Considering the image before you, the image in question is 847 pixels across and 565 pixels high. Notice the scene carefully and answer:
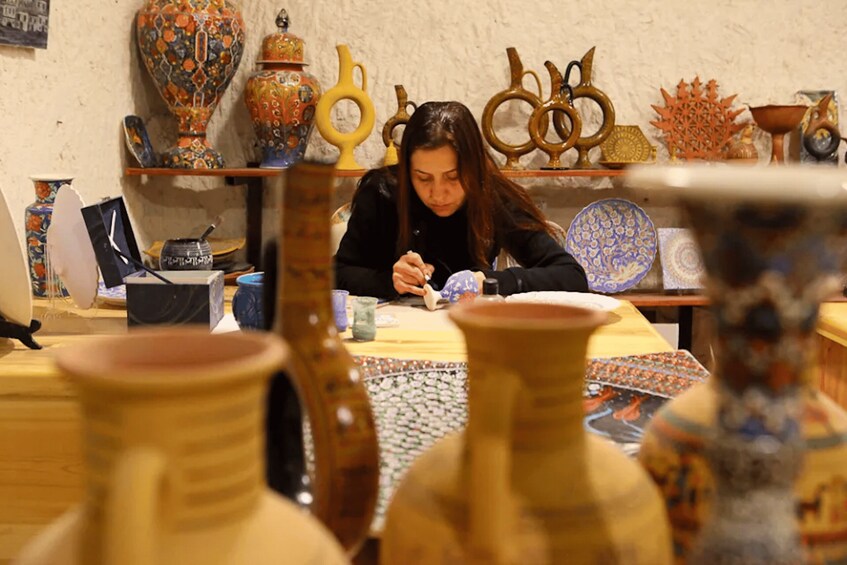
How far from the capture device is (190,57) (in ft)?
10.3

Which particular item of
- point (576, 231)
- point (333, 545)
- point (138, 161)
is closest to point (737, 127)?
point (576, 231)

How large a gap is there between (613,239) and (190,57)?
1.87 meters

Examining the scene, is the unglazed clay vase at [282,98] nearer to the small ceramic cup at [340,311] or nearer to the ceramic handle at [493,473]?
the small ceramic cup at [340,311]

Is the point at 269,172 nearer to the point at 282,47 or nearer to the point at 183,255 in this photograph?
the point at 282,47

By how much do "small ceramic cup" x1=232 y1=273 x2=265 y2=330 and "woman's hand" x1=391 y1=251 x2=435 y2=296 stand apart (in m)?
0.60

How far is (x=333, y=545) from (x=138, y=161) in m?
3.06

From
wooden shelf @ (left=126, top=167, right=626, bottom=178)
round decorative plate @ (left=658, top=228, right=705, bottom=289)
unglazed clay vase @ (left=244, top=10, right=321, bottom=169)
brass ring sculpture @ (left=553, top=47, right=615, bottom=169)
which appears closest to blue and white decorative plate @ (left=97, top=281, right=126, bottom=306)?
wooden shelf @ (left=126, top=167, right=626, bottom=178)

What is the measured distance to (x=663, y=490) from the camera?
0.62 m

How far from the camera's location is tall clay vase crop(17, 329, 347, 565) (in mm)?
392

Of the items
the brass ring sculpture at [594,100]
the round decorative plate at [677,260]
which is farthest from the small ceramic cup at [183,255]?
the round decorative plate at [677,260]

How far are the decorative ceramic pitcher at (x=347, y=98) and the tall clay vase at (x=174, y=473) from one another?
2.90 metres

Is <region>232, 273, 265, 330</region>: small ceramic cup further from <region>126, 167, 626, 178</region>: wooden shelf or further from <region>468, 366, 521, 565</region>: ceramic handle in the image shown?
<region>126, 167, 626, 178</region>: wooden shelf

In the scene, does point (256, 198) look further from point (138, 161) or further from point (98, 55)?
point (98, 55)

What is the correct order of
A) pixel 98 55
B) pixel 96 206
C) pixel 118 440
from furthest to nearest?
1. pixel 98 55
2. pixel 96 206
3. pixel 118 440
